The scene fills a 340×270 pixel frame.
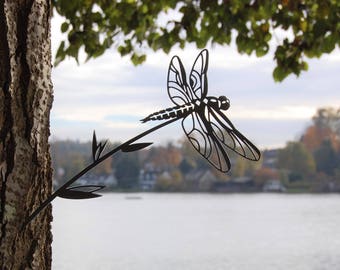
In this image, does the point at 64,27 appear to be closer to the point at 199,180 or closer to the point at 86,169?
the point at 86,169

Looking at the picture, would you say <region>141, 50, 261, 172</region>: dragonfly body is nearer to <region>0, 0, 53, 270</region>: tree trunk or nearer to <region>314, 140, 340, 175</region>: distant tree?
<region>0, 0, 53, 270</region>: tree trunk

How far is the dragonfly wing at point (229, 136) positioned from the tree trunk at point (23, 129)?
1.28 feet

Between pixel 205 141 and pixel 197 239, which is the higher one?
pixel 205 141

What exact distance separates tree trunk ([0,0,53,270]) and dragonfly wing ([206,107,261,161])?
0.39 metres

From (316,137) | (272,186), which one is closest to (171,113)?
(316,137)

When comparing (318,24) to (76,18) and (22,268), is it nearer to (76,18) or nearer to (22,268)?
(76,18)

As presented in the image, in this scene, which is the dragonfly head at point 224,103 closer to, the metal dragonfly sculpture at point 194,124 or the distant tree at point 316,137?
the metal dragonfly sculpture at point 194,124

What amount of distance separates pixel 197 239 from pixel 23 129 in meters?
22.1

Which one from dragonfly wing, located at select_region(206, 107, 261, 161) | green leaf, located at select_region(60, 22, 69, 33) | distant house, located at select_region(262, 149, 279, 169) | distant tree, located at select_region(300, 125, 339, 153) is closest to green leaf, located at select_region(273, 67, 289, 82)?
green leaf, located at select_region(60, 22, 69, 33)

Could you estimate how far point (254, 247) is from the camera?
21406 millimetres

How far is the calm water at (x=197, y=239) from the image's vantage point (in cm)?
1720

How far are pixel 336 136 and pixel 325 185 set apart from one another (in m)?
10.5

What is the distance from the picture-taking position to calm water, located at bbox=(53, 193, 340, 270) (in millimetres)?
17203

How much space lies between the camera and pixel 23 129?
5.26 feet
